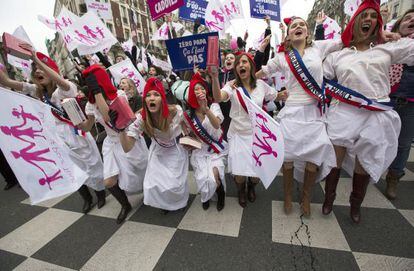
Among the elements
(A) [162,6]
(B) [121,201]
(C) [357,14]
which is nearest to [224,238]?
(B) [121,201]

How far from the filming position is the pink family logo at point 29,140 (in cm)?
153

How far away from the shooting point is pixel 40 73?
7.68 ft

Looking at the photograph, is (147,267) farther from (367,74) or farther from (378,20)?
(378,20)

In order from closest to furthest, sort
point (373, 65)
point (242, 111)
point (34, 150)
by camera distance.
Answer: point (34, 150), point (373, 65), point (242, 111)

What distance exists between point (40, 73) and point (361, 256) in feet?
11.9

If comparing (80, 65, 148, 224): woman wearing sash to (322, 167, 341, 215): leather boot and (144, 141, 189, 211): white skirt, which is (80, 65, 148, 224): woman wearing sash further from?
(322, 167, 341, 215): leather boot

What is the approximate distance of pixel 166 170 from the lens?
2463 mm

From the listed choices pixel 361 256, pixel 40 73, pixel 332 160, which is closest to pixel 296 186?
pixel 332 160

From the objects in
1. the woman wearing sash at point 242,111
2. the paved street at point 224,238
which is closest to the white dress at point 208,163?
the woman wearing sash at point 242,111

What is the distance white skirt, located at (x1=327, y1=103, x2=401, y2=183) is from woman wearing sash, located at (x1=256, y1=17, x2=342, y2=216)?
0.14 m

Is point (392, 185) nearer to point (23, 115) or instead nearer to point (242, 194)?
point (242, 194)

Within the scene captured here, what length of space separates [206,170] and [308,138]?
1159mm

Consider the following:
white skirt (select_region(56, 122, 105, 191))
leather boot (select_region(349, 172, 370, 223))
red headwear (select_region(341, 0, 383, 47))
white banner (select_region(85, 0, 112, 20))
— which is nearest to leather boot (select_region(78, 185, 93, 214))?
white skirt (select_region(56, 122, 105, 191))

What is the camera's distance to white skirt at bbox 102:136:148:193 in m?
2.52
